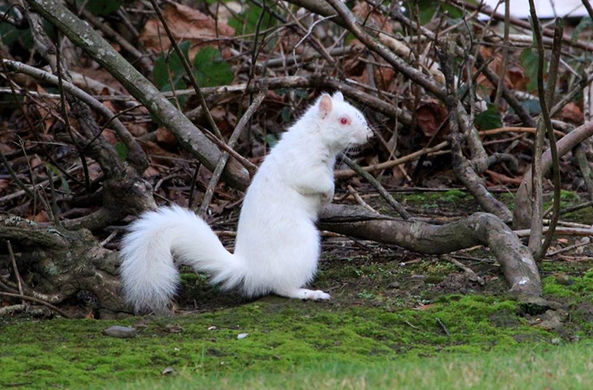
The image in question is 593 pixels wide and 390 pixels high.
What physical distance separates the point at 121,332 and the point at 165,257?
2.28ft

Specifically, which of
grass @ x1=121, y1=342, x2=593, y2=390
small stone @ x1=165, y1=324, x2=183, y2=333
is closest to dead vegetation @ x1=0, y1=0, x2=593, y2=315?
small stone @ x1=165, y1=324, x2=183, y2=333

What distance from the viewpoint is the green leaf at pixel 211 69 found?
779 cm

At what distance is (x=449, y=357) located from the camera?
4027 millimetres

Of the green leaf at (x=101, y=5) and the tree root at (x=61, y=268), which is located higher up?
the green leaf at (x=101, y=5)

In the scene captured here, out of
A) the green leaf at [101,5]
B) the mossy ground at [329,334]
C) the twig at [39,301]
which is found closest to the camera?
the mossy ground at [329,334]

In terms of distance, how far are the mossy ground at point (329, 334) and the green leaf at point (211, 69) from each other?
2.45 m

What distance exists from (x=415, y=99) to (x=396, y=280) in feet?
9.02

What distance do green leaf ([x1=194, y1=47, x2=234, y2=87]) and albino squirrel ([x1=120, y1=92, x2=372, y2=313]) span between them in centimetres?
233

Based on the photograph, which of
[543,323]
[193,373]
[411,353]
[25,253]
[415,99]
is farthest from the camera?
[415,99]

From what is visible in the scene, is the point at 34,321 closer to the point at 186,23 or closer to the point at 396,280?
the point at 396,280

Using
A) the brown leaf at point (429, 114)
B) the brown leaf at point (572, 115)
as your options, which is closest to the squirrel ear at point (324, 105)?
the brown leaf at point (429, 114)

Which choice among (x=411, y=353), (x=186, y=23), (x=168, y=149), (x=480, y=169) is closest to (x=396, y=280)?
(x=411, y=353)

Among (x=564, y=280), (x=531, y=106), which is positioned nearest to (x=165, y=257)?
(x=564, y=280)

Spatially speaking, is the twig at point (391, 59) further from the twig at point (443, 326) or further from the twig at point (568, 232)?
the twig at point (443, 326)
